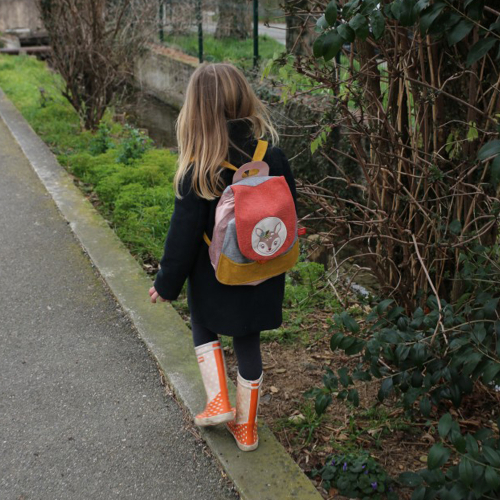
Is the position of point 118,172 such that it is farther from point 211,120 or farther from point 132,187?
point 211,120

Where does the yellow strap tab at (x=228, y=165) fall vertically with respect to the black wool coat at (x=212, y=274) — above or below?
above

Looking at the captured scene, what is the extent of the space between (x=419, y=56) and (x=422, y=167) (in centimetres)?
46

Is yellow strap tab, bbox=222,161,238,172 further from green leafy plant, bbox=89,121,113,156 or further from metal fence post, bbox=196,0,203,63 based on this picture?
metal fence post, bbox=196,0,203,63

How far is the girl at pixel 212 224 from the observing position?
8.83 ft

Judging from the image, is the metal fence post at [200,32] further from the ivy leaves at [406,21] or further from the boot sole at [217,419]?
the ivy leaves at [406,21]

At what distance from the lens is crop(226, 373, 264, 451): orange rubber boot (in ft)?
9.53

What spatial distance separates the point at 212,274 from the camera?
2.80m

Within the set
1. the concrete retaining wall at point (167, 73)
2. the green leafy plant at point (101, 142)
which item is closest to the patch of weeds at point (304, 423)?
the green leafy plant at point (101, 142)

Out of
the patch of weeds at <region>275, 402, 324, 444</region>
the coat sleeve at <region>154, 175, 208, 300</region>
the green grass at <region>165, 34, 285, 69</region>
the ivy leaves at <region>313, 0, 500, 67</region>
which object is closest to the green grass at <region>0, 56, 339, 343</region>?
the patch of weeds at <region>275, 402, 324, 444</region>

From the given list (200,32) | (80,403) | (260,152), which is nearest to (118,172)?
(80,403)

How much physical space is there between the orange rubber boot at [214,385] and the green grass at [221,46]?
27.6ft

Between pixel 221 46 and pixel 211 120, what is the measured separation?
39.0ft

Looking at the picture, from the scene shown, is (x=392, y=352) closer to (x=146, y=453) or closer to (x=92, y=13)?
(x=146, y=453)

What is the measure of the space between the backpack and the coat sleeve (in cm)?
9
